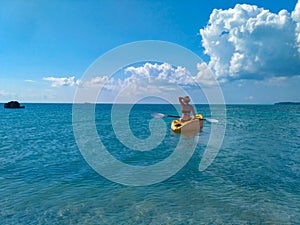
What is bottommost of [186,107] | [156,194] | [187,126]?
[156,194]

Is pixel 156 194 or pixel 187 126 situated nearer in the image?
pixel 156 194

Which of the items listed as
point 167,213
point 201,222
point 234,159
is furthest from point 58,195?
point 234,159

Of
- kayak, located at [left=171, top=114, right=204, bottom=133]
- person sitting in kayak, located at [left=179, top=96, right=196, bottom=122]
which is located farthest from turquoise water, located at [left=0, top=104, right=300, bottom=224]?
kayak, located at [left=171, top=114, right=204, bottom=133]

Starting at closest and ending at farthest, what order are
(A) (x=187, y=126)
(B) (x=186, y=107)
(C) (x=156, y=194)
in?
1. (C) (x=156, y=194)
2. (B) (x=186, y=107)
3. (A) (x=187, y=126)

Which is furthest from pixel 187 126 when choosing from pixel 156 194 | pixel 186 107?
pixel 156 194

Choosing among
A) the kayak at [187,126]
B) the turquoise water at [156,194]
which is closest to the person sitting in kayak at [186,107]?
the kayak at [187,126]

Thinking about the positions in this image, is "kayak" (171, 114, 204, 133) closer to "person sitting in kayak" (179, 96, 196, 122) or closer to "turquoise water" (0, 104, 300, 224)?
"person sitting in kayak" (179, 96, 196, 122)

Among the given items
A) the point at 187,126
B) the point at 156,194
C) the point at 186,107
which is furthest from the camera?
the point at 187,126

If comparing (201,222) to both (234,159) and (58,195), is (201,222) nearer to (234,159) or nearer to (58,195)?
(58,195)

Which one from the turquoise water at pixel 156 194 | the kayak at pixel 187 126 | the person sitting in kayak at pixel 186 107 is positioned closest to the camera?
the turquoise water at pixel 156 194

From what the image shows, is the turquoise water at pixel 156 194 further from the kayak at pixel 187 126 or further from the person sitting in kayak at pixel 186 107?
the kayak at pixel 187 126

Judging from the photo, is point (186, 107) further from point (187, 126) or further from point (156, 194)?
point (156, 194)

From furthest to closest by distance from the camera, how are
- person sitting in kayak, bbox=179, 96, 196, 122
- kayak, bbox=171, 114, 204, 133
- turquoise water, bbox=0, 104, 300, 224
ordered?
kayak, bbox=171, 114, 204, 133
person sitting in kayak, bbox=179, 96, 196, 122
turquoise water, bbox=0, 104, 300, 224

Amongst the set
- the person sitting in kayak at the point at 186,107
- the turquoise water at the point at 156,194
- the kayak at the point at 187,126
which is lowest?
the turquoise water at the point at 156,194
